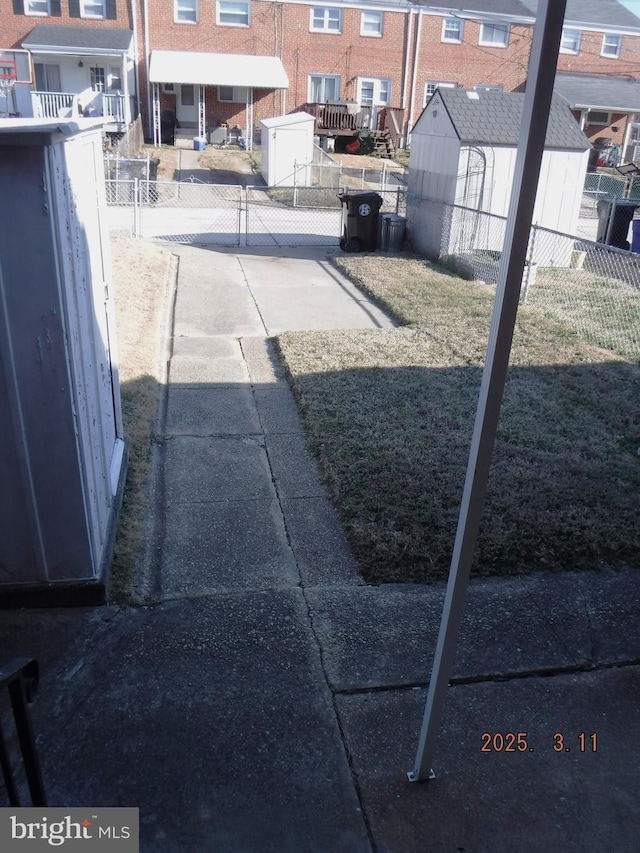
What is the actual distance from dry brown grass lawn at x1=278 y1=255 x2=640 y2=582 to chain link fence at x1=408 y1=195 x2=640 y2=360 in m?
0.83

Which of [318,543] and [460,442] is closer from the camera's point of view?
[318,543]

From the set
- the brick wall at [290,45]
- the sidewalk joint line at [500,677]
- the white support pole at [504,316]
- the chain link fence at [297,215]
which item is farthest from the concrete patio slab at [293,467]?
the brick wall at [290,45]

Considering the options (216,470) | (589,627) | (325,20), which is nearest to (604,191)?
(325,20)

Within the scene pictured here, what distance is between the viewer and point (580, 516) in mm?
5082

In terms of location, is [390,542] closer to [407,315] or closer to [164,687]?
[164,687]

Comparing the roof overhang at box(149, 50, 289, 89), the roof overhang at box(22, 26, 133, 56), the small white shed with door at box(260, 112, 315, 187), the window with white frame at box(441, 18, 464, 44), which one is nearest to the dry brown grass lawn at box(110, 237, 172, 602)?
the small white shed with door at box(260, 112, 315, 187)

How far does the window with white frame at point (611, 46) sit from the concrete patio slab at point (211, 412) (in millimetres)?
40342

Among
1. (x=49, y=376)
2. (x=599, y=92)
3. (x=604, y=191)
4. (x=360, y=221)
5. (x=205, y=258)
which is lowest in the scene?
(x=205, y=258)

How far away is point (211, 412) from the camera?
7047 mm

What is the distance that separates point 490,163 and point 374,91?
24925mm

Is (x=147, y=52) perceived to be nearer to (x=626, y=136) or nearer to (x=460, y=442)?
(x=626, y=136)

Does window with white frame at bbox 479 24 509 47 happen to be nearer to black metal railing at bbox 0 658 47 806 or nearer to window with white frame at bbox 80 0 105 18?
window with white frame at bbox 80 0 105 18

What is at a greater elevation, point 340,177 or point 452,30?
point 452,30

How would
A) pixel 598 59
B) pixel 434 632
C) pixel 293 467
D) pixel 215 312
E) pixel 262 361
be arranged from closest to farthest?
1. pixel 434 632
2. pixel 293 467
3. pixel 262 361
4. pixel 215 312
5. pixel 598 59
